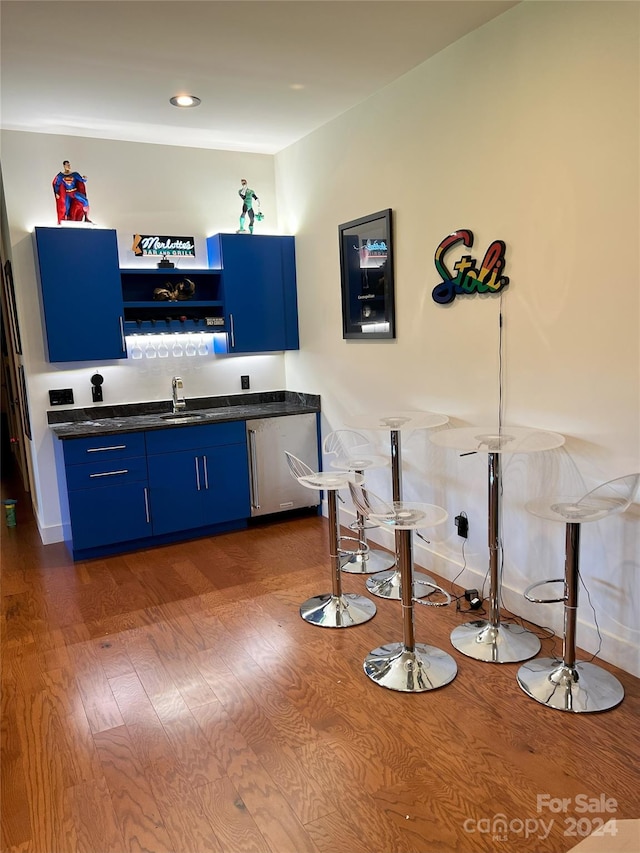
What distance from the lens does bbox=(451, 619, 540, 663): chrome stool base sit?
107 inches

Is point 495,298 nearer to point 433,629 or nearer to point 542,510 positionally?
point 542,510

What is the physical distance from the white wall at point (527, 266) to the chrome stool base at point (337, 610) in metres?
0.63

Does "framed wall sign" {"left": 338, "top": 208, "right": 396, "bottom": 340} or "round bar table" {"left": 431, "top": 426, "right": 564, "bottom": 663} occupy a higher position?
"framed wall sign" {"left": 338, "top": 208, "right": 396, "bottom": 340}

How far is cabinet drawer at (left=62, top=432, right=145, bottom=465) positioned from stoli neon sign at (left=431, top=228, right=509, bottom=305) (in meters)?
2.14

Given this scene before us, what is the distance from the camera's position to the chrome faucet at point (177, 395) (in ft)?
15.4

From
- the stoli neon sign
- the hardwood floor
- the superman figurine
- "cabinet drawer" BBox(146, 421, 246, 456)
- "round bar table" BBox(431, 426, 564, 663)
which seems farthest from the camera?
"cabinet drawer" BBox(146, 421, 246, 456)

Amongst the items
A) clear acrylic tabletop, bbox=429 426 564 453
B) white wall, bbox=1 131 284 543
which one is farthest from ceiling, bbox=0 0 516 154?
clear acrylic tabletop, bbox=429 426 564 453

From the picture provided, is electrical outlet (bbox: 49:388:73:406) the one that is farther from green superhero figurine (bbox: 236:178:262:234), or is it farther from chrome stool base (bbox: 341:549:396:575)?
chrome stool base (bbox: 341:549:396:575)

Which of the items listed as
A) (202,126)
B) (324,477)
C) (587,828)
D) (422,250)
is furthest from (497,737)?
(202,126)

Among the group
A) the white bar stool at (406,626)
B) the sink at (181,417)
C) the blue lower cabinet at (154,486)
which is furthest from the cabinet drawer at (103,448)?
the white bar stool at (406,626)

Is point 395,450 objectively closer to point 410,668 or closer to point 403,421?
point 403,421

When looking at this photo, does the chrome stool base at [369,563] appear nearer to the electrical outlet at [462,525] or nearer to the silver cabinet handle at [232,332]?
the electrical outlet at [462,525]

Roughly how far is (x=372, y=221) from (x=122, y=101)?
1.63m

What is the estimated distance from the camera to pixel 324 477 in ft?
10.7
